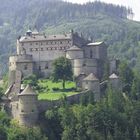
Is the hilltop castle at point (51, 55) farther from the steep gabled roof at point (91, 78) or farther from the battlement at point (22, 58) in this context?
the steep gabled roof at point (91, 78)

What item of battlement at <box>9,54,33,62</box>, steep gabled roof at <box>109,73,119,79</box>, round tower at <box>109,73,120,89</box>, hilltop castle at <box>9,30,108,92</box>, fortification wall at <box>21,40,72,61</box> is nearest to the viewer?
round tower at <box>109,73,120,89</box>

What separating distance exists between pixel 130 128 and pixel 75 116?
25.9 feet

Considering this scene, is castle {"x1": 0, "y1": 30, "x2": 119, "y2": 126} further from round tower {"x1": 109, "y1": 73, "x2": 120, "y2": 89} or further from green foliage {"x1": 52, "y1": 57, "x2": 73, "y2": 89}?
green foliage {"x1": 52, "y1": 57, "x2": 73, "y2": 89}

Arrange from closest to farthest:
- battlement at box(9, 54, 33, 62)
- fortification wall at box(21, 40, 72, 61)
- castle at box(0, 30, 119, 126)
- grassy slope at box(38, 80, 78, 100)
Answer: grassy slope at box(38, 80, 78, 100), castle at box(0, 30, 119, 126), battlement at box(9, 54, 33, 62), fortification wall at box(21, 40, 72, 61)

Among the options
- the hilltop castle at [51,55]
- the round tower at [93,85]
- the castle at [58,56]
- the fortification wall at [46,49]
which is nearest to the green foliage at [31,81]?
the castle at [58,56]

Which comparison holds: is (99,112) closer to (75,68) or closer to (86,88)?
(86,88)

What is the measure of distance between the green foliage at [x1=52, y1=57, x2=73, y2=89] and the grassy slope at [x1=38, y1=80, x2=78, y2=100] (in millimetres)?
1163

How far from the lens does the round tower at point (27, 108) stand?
268 feet

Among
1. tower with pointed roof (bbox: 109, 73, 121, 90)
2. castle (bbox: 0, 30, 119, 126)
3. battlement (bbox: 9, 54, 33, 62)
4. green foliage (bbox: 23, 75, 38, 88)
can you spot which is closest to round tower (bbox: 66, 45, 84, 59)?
castle (bbox: 0, 30, 119, 126)

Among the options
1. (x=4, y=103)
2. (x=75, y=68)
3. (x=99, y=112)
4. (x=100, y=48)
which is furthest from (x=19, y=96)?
(x=100, y=48)

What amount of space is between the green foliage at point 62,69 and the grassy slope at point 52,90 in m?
1.16

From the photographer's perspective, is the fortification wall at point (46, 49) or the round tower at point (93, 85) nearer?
the round tower at point (93, 85)

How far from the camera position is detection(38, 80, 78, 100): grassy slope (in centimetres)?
8769

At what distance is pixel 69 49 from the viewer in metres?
98.7
